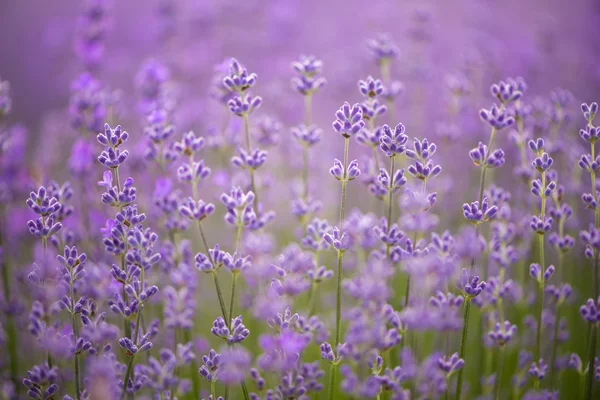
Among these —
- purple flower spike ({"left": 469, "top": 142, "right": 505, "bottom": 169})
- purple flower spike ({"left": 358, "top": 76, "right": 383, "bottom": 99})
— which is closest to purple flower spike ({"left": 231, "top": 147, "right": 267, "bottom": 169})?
purple flower spike ({"left": 358, "top": 76, "right": 383, "bottom": 99})

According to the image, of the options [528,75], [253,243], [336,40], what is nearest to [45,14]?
[336,40]

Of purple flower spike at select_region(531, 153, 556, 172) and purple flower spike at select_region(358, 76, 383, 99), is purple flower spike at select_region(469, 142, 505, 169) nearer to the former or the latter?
purple flower spike at select_region(531, 153, 556, 172)

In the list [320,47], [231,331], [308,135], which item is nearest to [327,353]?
[231,331]

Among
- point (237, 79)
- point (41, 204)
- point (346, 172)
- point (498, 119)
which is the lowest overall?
point (41, 204)

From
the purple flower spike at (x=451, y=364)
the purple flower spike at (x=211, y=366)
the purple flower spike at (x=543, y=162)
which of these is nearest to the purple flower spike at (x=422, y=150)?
the purple flower spike at (x=543, y=162)

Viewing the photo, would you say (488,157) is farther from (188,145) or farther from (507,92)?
(188,145)
